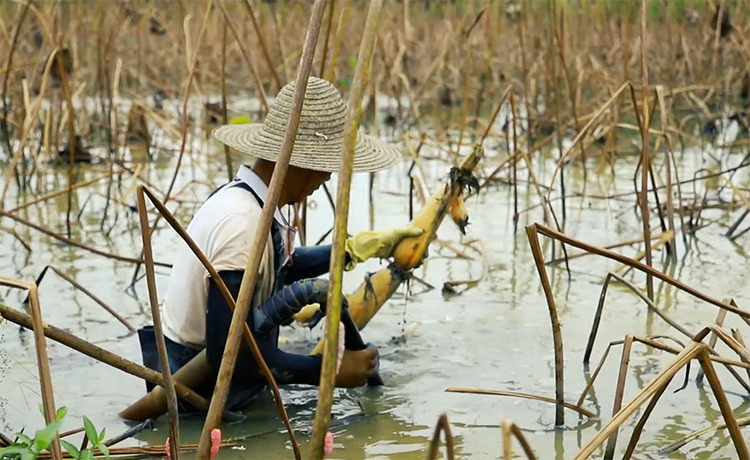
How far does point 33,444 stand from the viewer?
204 centimetres

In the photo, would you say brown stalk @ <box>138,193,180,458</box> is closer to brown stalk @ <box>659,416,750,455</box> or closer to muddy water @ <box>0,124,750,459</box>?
muddy water @ <box>0,124,750,459</box>

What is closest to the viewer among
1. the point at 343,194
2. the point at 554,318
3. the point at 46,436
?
the point at 343,194

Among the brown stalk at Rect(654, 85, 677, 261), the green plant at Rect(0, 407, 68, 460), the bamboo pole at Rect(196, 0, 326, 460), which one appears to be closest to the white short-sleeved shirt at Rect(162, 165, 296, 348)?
the green plant at Rect(0, 407, 68, 460)

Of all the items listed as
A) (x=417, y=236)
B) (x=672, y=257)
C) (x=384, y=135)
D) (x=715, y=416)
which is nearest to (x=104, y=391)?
(x=417, y=236)

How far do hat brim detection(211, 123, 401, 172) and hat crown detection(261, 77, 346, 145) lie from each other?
21mm

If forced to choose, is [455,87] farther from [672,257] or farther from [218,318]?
[218,318]

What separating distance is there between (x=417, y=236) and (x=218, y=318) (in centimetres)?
87

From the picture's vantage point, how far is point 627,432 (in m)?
2.96

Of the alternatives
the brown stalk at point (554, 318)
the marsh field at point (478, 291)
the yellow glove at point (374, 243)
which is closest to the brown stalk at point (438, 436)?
the marsh field at point (478, 291)

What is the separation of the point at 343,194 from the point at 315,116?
59.4 inches

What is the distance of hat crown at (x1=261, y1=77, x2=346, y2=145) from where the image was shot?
10.0ft

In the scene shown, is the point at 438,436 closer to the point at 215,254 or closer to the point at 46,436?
the point at 46,436

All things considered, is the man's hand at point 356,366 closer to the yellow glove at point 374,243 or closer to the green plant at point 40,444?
the yellow glove at point 374,243

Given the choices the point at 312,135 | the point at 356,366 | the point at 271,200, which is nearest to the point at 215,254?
the point at 312,135
